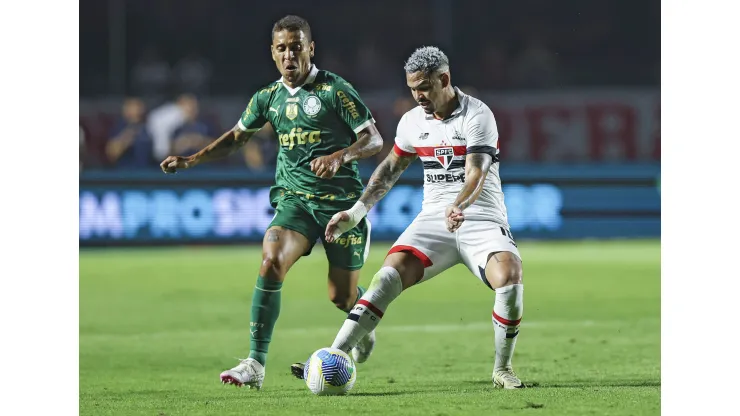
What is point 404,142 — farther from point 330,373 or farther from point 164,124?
point 164,124

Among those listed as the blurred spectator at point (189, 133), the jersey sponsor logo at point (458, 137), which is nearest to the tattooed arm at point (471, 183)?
the jersey sponsor logo at point (458, 137)

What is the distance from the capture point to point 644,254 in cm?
1575

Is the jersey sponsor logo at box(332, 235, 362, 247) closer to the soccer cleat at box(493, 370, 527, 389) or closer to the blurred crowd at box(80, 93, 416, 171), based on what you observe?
the soccer cleat at box(493, 370, 527, 389)

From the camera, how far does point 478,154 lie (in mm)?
6758

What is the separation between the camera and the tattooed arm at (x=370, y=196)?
689 centimetres

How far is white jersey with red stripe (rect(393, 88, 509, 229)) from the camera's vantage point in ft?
22.3

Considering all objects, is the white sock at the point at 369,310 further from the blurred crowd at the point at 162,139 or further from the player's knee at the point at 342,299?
the blurred crowd at the point at 162,139

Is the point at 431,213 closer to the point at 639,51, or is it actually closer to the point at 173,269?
the point at 173,269

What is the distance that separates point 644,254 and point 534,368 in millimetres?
8387

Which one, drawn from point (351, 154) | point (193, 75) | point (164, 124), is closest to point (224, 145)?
point (351, 154)

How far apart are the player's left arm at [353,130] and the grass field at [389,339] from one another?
1.31 m

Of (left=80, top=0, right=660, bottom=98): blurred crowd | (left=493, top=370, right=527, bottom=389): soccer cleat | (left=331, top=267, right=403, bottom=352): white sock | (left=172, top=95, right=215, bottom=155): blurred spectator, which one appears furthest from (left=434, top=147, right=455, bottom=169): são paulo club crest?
(left=80, top=0, right=660, bottom=98): blurred crowd

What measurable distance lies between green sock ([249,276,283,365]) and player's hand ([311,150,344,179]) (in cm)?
71

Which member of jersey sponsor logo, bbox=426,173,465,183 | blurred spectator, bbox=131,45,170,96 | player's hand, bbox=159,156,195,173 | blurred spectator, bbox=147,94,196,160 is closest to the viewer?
jersey sponsor logo, bbox=426,173,465,183
